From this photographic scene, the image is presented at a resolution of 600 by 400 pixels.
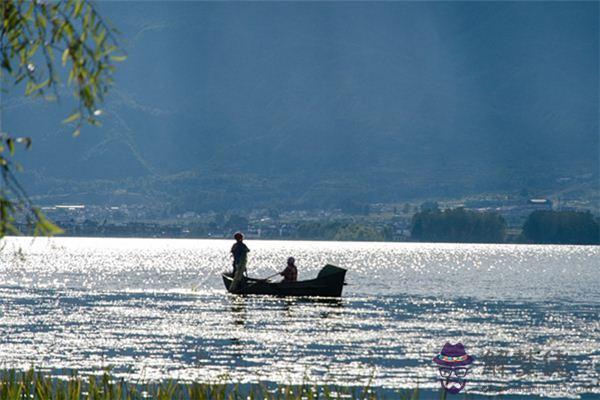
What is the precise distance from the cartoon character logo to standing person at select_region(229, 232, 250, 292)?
24.8 meters

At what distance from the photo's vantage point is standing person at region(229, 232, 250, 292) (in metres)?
67.6

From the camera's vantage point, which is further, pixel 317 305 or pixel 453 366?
pixel 317 305

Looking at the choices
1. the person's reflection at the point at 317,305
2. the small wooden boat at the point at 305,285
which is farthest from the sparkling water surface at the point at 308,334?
the small wooden boat at the point at 305,285

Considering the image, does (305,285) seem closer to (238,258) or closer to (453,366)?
(238,258)

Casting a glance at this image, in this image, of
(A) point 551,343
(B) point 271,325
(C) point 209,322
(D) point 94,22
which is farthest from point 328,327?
(D) point 94,22

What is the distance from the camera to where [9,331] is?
48219 millimetres

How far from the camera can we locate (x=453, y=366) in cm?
3772

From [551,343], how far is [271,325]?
43.2 feet

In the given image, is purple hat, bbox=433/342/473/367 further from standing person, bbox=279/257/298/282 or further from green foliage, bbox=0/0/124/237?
standing person, bbox=279/257/298/282

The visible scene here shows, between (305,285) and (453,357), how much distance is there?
33462mm

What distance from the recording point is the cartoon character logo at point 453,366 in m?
33.0

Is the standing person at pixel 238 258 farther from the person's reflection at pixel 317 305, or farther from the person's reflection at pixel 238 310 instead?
the person's reflection at pixel 317 305

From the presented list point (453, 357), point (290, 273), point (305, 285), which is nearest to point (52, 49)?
point (453, 357)

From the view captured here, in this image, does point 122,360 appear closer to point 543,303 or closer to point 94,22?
point 94,22
